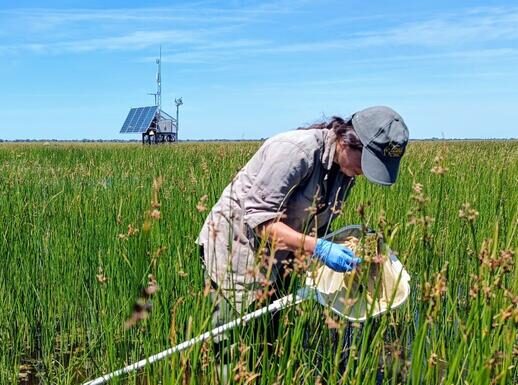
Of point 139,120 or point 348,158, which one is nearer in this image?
point 348,158

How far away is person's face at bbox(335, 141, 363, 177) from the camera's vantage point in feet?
6.97

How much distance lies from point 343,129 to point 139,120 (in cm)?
2761

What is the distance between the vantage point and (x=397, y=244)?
129 inches

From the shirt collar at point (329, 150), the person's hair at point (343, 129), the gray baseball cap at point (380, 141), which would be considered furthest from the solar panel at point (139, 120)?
Answer: the gray baseball cap at point (380, 141)

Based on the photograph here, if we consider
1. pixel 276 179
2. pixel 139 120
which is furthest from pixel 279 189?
pixel 139 120

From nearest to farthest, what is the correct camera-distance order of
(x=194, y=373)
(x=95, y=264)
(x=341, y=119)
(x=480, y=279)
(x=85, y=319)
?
(x=480, y=279)
(x=194, y=373)
(x=341, y=119)
(x=85, y=319)
(x=95, y=264)

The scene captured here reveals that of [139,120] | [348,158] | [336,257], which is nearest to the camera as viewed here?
[336,257]

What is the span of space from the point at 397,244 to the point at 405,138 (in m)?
1.33

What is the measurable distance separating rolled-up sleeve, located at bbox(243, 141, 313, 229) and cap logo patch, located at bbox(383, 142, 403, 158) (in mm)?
277

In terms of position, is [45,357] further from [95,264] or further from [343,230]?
[343,230]

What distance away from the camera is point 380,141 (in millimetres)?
1982

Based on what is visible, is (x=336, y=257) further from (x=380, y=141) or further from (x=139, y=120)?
(x=139, y=120)

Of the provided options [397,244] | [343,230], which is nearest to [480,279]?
[343,230]

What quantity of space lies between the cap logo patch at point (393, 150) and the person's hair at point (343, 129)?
113 millimetres
